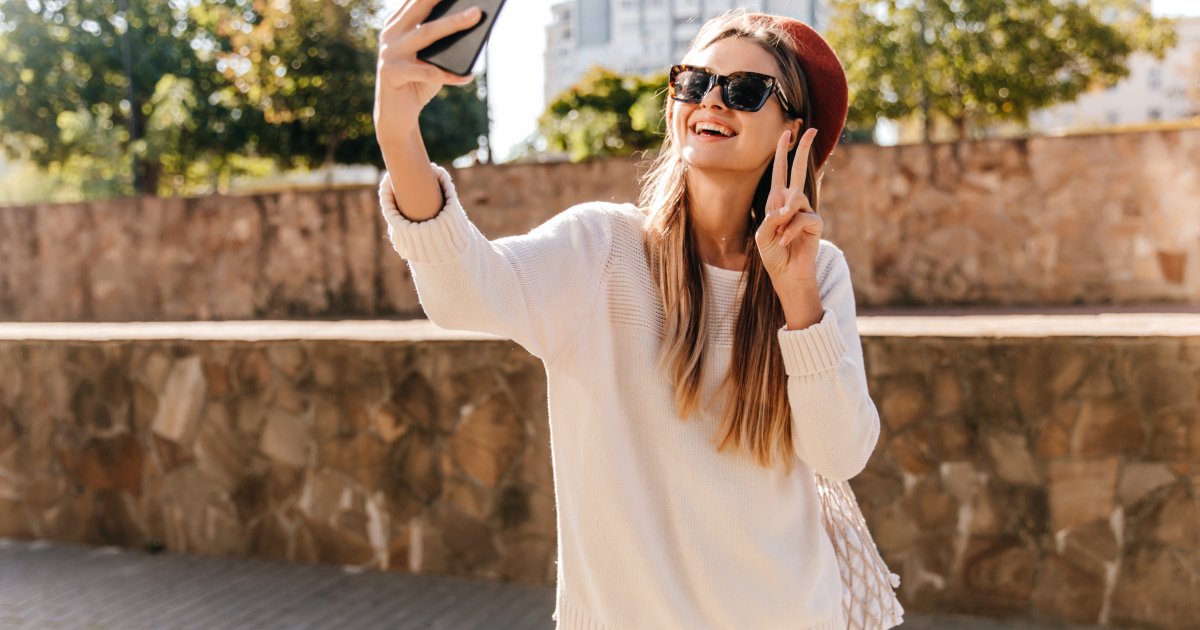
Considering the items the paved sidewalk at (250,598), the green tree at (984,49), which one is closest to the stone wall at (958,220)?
the paved sidewalk at (250,598)

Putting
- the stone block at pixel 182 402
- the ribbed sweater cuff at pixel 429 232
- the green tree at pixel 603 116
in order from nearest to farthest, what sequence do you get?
the ribbed sweater cuff at pixel 429 232
the stone block at pixel 182 402
the green tree at pixel 603 116

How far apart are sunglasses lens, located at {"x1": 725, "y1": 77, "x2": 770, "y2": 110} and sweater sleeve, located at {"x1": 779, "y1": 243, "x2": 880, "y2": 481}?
0.32 metres

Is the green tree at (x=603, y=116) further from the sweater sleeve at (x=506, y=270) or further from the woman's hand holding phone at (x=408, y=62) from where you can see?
the woman's hand holding phone at (x=408, y=62)

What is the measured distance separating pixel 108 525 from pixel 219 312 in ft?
13.4

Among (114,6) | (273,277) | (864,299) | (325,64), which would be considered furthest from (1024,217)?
(114,6)

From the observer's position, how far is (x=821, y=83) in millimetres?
1806

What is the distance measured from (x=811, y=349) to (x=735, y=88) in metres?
0.40

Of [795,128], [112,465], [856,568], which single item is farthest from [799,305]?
[112,465]

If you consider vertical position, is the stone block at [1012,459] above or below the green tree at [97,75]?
below

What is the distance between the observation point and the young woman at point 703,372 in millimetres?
1620

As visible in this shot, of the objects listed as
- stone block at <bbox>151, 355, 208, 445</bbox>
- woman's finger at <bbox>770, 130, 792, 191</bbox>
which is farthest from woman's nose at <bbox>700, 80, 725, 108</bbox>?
stone block at <bbox>151, 355, 208, 445</bbox>

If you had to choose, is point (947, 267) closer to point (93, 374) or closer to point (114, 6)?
point (93, 374)

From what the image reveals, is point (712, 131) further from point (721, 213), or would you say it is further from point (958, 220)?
point (958, 220)

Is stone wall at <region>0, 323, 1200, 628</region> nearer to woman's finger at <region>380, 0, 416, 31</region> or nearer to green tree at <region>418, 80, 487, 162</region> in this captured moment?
woman's finger at <region>380, 0, 416, 31</region>
